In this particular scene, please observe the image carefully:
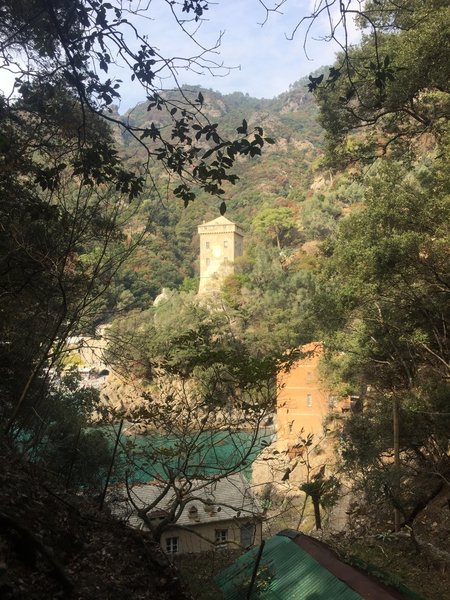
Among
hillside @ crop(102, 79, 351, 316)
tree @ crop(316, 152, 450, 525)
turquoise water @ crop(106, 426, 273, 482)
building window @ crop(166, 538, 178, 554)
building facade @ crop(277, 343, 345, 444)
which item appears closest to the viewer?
turquoise water @ crop(106, 426, 273, 482)

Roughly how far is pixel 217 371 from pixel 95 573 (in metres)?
3.15

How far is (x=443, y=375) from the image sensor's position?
826cm

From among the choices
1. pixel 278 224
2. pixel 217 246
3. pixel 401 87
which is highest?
pixel 278 224

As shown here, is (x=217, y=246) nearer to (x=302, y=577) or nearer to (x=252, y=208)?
(x=252, y=208)

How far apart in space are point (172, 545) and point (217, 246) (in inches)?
1213

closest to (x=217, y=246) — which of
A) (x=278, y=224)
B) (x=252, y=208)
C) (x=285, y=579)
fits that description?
(x=278, y=224)

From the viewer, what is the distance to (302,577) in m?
5.18

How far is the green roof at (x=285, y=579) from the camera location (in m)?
4.85

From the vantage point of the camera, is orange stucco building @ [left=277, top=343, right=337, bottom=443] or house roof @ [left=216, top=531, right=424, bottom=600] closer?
house roof @ [left=216, top=531, right=424, bottom=600]

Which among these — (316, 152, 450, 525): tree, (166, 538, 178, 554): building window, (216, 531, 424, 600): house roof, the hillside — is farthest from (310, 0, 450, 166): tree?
the hillside

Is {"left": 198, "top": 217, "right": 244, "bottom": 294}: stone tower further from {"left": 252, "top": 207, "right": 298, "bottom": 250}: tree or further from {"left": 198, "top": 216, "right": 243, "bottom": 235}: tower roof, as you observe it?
{"left": 252, "top": 207, "right": 298, "bottom": 250}: tree

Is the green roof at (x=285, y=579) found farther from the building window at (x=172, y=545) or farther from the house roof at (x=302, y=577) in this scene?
the building window at (x=172, y=545)

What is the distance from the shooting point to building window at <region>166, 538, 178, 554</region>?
9742mm

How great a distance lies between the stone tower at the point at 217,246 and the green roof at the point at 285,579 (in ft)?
106
